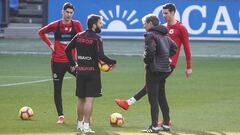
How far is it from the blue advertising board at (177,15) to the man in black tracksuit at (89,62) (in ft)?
69.2

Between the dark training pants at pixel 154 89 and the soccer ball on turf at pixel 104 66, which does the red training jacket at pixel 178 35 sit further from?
the soccer ball on turf at pixel 104 66

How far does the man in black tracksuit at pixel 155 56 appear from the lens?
1284cm

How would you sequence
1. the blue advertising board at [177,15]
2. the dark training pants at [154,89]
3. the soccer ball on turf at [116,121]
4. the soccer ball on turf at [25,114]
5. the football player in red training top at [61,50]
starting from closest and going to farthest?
the dark training pants at [154,89]
the soccer ball on turf at [116,121]
the soccer ball on turf at [25,114]
the football player in red training top at [61,50]
the blue advertising board at [177,15]

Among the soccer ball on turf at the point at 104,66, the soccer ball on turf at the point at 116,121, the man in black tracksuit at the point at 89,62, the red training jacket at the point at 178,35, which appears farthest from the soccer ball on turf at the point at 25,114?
the red training jacket at the point at 178,35

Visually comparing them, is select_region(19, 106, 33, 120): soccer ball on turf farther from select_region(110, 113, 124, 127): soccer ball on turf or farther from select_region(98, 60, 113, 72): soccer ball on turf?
select_region(98, 60, 113, 72): soccer ball on turf

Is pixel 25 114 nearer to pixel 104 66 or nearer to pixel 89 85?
pixel 89 85

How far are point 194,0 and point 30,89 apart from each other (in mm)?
15654

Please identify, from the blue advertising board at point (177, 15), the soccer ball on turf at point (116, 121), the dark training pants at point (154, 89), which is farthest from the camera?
the blue advertising board at point (177, 15)

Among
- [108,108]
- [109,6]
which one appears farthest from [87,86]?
[109,6]

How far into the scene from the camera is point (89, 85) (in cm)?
1289

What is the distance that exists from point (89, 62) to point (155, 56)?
1016 mm

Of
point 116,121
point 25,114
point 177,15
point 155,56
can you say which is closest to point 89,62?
point 155,56

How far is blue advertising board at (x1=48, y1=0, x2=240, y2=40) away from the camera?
111ft

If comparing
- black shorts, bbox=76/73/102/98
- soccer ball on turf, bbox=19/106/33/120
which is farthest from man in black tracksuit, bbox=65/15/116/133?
soccer ball on turf, bbox=19/106/33/120
